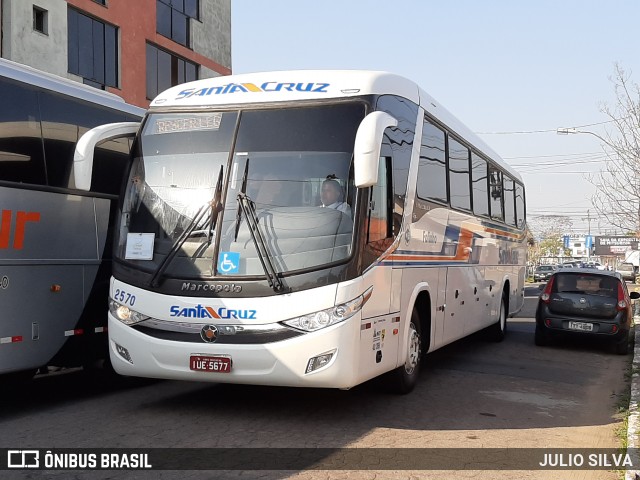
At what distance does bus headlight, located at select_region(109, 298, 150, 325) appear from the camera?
7520mm

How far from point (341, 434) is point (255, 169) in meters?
2.67

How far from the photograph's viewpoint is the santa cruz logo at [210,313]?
7102mm

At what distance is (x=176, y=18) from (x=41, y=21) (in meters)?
7.12

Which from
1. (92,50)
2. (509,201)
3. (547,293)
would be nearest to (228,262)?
(547,293)

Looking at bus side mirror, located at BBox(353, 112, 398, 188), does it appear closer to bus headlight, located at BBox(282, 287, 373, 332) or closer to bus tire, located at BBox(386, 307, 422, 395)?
bus headlight, located at BBox(282, 287, 373, 332)

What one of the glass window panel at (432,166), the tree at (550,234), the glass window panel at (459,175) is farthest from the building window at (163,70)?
the tree at (550,234)

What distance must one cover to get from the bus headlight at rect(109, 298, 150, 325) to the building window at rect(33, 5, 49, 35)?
633 inches

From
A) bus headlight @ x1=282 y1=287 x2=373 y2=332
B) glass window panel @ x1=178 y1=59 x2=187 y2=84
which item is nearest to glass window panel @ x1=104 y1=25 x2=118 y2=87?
glass window panel @ x1=178 y1=59 x2=187 y2=84

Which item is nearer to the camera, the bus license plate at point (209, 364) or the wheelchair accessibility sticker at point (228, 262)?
the bus license plate at point (209, 364)

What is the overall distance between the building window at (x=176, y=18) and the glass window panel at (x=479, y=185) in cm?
1684

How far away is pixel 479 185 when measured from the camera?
13.0 m

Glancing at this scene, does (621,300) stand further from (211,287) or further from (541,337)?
(211,287)

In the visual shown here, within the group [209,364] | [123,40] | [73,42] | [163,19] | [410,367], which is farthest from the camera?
[163,19]

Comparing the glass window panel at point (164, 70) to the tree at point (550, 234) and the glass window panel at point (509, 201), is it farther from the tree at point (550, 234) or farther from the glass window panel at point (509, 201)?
the tree at point (550, 234)
